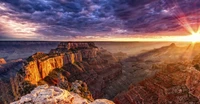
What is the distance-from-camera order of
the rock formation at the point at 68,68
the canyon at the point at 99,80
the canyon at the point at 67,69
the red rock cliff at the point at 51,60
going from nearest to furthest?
1. the canyon at the point at 99,80
2. the red rock cliff at the point at 51,60
3. the canyon at the point at 67,69
4. the rock formation at the point at 68,68

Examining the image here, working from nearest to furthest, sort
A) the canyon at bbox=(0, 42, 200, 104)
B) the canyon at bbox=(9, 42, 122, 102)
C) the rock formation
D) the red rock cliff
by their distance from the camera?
the canyon at bbox=(0, 42, 200, 104) < the red rock cliff < the canyon at bbox=(9, 42, 122, 102) < the rock formation

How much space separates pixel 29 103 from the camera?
52.1 ft

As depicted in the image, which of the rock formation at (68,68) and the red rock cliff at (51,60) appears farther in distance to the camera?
the rock formation at (68,68)

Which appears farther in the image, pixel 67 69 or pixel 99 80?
pixel 99 80

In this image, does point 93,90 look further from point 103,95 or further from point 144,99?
point 144,99

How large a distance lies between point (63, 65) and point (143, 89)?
221ft

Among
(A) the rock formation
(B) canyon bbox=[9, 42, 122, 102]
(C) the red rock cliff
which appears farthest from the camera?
(A) the rock formation

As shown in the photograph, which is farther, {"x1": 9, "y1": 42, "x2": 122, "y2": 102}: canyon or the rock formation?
the rock formation

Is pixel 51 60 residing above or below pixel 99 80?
above

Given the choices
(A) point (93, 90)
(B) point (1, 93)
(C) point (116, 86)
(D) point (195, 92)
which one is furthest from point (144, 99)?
(B) point (1, 93)

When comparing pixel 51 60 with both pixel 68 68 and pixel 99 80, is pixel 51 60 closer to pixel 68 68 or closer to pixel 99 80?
pixel 68 68

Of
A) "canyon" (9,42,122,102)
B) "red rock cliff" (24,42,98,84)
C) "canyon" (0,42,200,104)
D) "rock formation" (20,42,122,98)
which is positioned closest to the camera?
"canyon" (0,42,200,104)

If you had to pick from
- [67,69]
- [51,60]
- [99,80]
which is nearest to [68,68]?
[67,69]

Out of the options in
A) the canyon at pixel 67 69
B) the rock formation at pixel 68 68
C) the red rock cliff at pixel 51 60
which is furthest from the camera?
the rock formation at pixel 68 68
